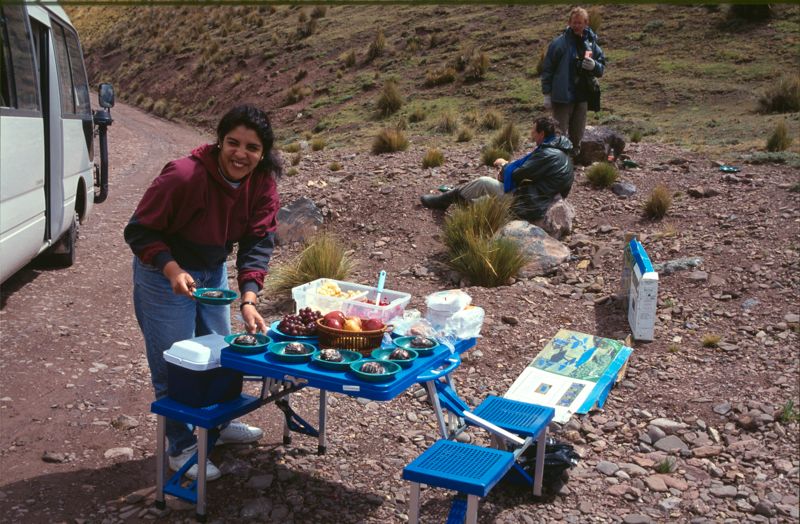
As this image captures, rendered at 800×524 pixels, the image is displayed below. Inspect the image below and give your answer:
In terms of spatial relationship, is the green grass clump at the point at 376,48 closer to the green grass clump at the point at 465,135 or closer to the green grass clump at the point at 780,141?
the green grass clump at the point at 465,135

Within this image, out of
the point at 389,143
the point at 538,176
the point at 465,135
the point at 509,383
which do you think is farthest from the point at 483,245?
the point at 465,135

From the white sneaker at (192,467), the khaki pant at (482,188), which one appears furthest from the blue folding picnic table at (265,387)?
the khaki pant at (482,188)

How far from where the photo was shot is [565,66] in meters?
8.99

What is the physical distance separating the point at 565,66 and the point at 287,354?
22.1 feet

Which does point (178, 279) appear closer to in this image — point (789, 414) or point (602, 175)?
point (789, 414)

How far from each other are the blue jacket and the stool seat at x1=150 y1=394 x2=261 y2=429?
6.55 meters

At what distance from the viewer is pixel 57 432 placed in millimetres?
4164

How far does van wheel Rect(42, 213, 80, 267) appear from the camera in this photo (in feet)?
24.4

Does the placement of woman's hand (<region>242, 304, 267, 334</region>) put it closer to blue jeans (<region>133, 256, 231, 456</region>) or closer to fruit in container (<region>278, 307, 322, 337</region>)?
fruit in container (<region>278, 307, 322, 337</region>)

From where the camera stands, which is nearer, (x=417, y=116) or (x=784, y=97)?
(x=784, y=97)

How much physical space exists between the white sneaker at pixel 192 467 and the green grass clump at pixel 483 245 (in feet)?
11.7

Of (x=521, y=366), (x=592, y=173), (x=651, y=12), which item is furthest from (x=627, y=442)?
(x=651, y=12)

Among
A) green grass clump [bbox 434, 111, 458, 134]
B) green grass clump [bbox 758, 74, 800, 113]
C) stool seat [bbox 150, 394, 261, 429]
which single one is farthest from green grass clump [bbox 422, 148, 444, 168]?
stool seat [bbox 150, 394, 261, 429]

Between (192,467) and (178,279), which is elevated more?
(178,279)
